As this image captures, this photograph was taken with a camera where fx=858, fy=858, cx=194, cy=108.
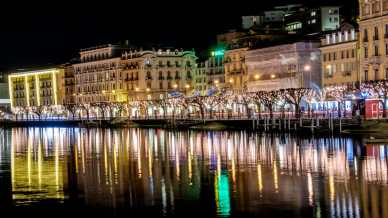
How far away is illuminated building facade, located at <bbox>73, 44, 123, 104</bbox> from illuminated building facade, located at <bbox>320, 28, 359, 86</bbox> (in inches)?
2578

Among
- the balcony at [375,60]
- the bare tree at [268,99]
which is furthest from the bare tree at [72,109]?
the balcony at [375,60]

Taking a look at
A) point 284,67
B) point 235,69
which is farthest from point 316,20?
point 284,67

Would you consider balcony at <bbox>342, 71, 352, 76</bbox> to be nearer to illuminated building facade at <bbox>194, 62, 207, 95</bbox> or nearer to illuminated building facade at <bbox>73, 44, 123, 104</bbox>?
illuminated building facade at <bbox>194, 62, 207, 95</bbox>

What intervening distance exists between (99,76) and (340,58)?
82.1 m

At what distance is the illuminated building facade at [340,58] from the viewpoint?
110 meters

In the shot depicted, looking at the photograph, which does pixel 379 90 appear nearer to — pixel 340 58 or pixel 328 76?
pixel 340 58

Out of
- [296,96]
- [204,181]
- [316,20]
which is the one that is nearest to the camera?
[204,181]

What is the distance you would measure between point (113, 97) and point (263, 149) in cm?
11327

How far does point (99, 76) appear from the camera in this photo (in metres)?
185

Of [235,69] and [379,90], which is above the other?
[235,69]

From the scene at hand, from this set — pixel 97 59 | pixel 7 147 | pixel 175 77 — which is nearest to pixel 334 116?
pixel 7 147

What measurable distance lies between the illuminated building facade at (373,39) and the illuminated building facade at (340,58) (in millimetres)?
8269

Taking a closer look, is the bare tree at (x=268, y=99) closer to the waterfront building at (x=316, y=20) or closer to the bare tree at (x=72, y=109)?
the waterfront building at (x=316, y=20)

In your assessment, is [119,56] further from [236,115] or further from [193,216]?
[193,216]
